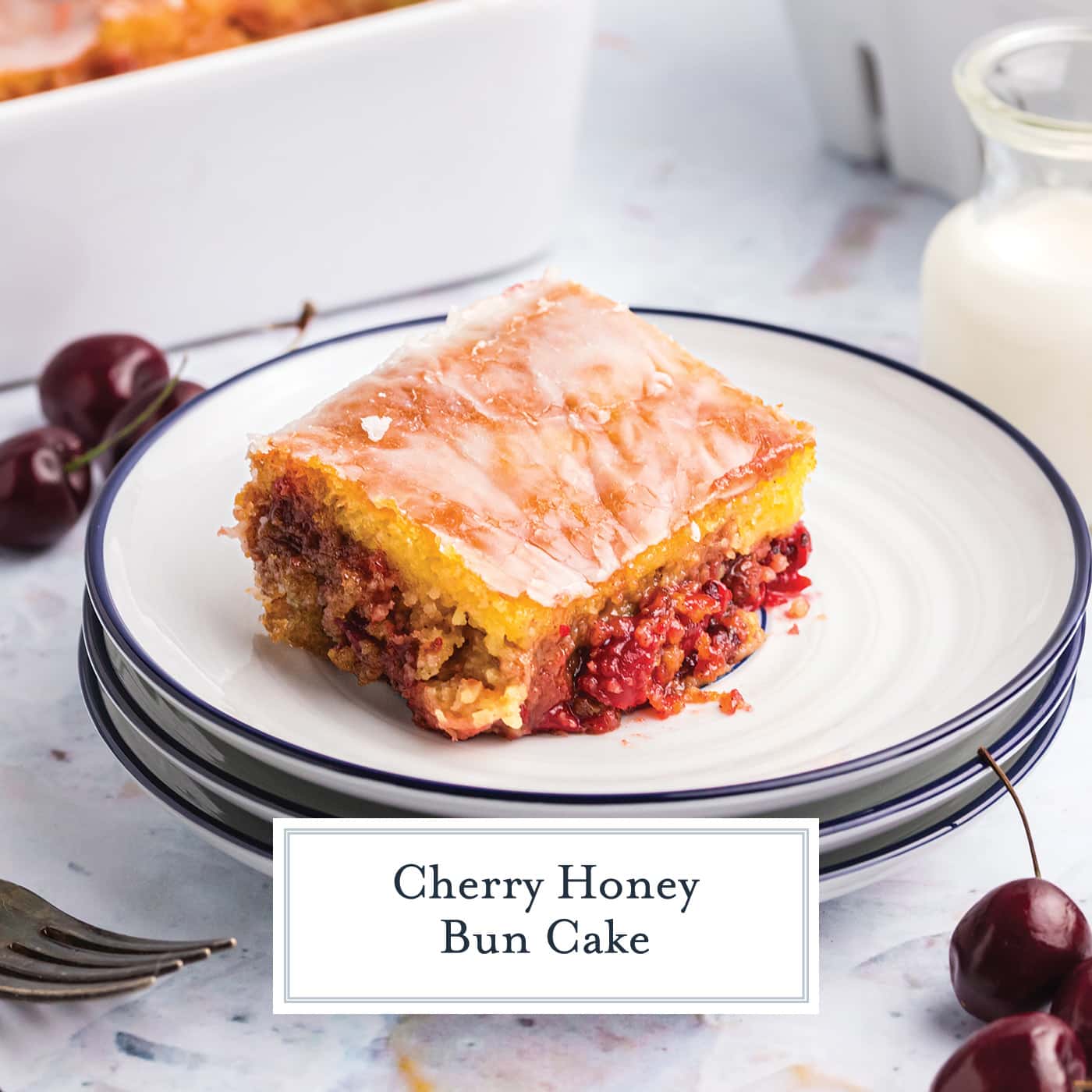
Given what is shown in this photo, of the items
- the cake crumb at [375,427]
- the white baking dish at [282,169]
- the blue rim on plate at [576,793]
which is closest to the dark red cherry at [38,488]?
the blue rim on plate at [576,793]

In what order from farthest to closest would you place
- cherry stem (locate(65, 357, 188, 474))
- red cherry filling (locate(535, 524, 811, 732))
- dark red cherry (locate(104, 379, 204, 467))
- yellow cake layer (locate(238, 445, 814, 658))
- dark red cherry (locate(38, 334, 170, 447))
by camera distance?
dark red cherry (locate(38, 334, 170, 447)) < dark red cherry (locate(104, 379, 204, 467)) < cherry stem (locate(65, 357, 188, 474)) < red cherry filling (locate(535, 524, 811, 732)) < yellow cake layer (locate(238, 445, 814, 658))

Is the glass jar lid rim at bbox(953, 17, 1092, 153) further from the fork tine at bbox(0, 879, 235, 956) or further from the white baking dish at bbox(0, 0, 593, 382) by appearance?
the fork tine at bbox(0, 879, 235, 956)

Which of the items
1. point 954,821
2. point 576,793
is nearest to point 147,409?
point 576,793

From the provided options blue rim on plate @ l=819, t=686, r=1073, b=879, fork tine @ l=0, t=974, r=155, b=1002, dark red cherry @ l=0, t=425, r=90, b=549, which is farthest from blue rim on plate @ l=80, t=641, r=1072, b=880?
dark red cherry @ l=0, t=425, r=90, b=549

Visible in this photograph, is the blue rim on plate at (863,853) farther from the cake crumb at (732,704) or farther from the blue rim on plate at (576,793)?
the cake crumb at (732,704)

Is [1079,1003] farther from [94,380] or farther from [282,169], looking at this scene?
[282,169]
